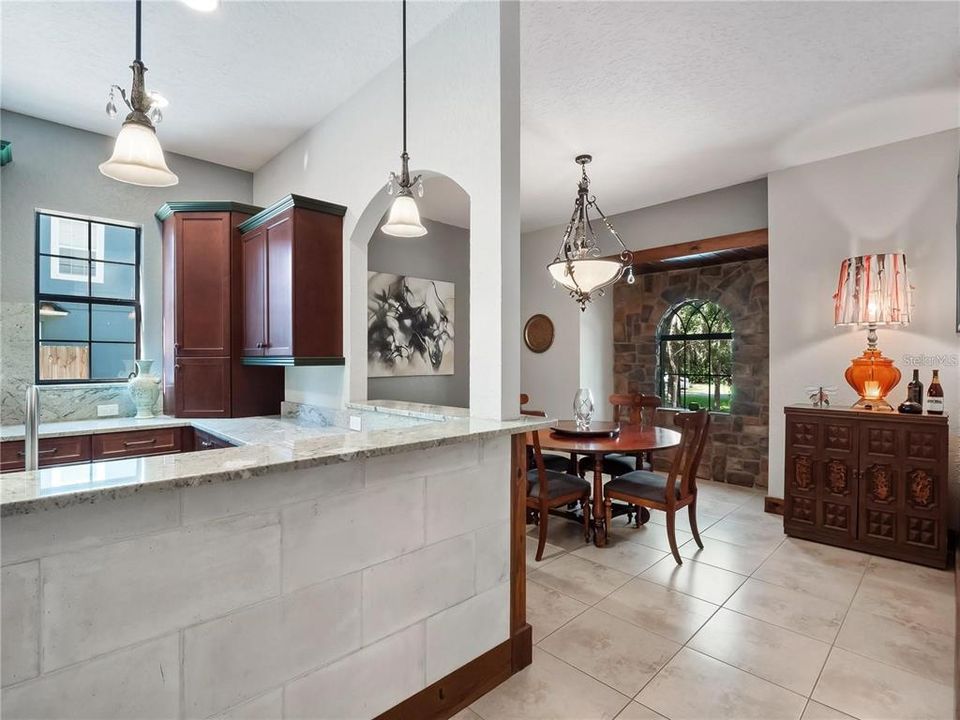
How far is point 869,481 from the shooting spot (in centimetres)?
317

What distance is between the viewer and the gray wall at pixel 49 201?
3127 mm

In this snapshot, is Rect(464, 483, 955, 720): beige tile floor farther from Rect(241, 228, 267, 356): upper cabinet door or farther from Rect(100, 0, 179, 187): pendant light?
Rect(241, 228, 267, 356): upper cabinet door

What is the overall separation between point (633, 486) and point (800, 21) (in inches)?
107

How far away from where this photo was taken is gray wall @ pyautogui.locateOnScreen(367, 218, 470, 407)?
489cm

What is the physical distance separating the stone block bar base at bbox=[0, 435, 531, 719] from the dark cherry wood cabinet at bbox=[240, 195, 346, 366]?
1.61 metres

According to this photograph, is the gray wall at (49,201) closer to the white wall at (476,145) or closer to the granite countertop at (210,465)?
the white wall at (476,145)

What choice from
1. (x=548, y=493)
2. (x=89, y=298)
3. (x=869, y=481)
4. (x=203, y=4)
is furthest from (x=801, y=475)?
(x=89, y=298)

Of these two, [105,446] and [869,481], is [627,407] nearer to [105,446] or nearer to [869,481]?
[869,481]

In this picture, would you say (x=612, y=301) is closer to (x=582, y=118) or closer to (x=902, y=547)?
(x=582, y=118)

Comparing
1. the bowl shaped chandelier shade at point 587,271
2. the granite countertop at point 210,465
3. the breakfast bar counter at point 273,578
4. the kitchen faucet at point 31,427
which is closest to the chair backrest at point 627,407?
the bowl shaped chandelier shade at point 587,271

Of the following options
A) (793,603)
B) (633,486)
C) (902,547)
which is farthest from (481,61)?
(902,547)

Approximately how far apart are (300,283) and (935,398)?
13.6ft

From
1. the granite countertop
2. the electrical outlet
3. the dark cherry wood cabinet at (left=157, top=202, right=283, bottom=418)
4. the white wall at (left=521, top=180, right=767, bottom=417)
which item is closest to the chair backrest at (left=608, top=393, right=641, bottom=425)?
the white wall at (left=521, top=180, right=767, bottom=417)

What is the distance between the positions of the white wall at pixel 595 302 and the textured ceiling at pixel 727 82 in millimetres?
451
